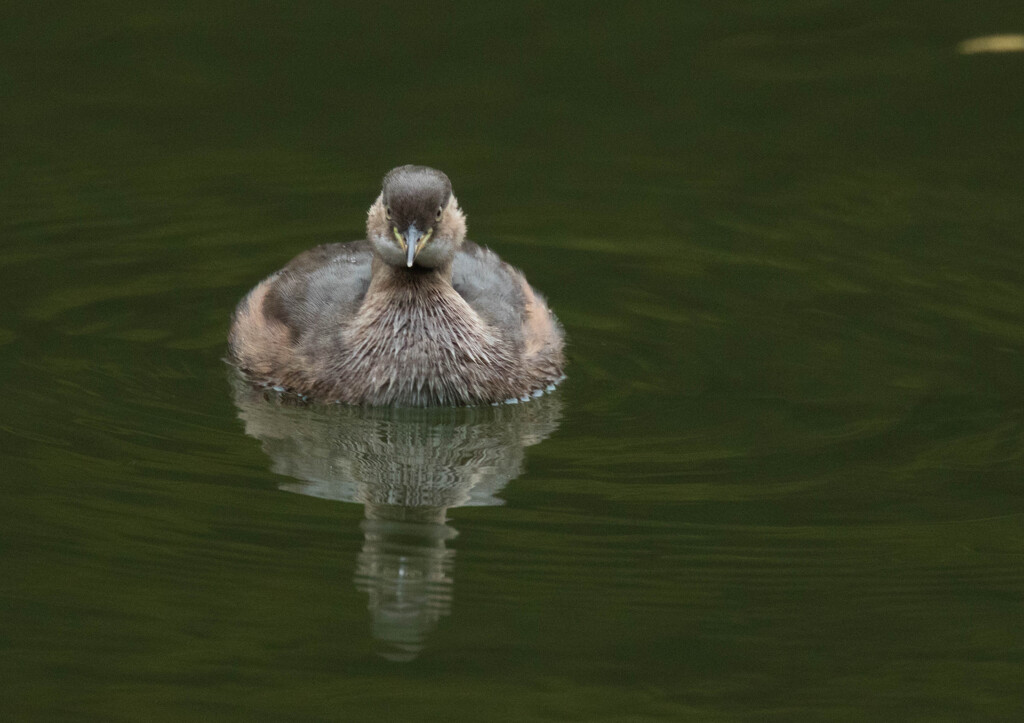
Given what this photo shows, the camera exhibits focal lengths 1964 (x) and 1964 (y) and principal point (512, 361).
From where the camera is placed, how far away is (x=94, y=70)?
15656 mm

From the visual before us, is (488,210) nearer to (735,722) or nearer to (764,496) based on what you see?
Result: (764,496)

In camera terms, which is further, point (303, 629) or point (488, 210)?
point (488, 210)

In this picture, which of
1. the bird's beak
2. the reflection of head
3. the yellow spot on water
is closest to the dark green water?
the reflection of head

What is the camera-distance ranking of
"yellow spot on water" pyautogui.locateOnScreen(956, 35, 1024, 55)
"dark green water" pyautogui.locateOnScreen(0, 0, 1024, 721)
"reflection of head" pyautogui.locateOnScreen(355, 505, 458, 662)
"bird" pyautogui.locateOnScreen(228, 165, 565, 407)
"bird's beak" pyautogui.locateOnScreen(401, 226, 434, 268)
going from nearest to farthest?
"dark green water" pyautogui.locateOnScreen(0, 0, 1024, 721) → "reflection of head" pyautogui.locateOnScreen(355, 505, 458, 662) → "bird's beak" pyautogui.locateOnScreen(401, 226, 434, 268) → "bird" pyautogui.locateOnScreen(228, 165, 565, 407) → "yellow spot on water" pyautogui.locateOnScreen(956, 35, 1024, 55)

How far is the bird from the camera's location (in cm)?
1091

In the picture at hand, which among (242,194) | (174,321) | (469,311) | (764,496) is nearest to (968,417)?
(764,496)

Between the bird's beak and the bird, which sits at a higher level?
the bird's beak

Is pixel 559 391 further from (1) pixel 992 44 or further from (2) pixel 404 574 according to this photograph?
(1) pixel 992 44

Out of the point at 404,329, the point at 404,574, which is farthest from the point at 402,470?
the point at 404,574

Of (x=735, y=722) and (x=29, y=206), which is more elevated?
(x=29, y=206)

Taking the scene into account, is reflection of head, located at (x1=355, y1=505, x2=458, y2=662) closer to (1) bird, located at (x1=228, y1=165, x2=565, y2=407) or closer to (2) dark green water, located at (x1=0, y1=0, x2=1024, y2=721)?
(2) dark green water, located at (x1=0, y1=0, x2=1024, y2=721)

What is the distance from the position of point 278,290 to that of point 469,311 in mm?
1230

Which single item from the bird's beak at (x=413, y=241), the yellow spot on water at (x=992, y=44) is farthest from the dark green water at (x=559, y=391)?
the bird's beak at (x=413, y=241)

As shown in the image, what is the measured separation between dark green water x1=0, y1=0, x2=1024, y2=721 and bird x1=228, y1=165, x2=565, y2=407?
0.62 feet
